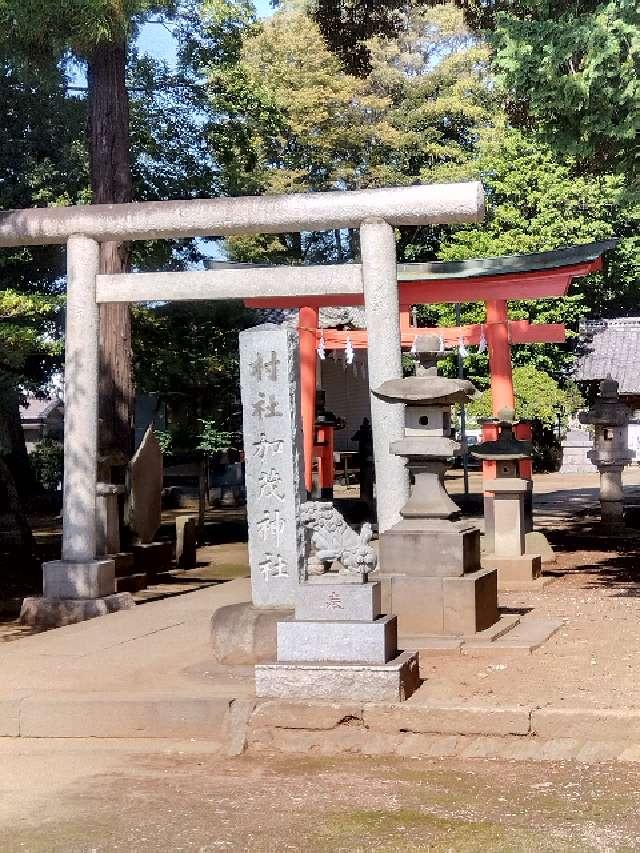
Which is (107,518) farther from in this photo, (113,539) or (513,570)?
(513,570)

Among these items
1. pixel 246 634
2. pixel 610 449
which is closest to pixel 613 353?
pixel 610 449

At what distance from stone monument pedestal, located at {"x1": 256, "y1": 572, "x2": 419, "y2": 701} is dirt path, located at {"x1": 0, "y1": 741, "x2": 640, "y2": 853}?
1.96 ft

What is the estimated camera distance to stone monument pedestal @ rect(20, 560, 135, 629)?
A: 1192 cm

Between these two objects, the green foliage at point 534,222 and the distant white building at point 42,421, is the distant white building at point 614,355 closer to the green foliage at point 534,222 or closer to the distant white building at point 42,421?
the green foliage at point 534,222

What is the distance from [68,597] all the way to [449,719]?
6094mm

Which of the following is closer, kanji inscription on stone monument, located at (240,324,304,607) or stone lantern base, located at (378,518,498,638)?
kanji inscription on stone monument, located at (240,324,304,607)

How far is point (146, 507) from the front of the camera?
1523cm

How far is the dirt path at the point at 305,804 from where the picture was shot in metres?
5.26

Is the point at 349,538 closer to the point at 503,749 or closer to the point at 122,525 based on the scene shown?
the point at 503,749

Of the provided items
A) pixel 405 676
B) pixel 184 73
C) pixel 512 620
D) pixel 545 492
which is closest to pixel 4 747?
pixel 405 676

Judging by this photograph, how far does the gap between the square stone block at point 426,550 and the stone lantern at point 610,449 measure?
10.6m

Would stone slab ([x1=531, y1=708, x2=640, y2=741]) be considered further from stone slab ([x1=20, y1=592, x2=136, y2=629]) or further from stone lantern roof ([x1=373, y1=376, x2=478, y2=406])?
stone slab ([x1=20, y1=592, x2=136, y2=629])

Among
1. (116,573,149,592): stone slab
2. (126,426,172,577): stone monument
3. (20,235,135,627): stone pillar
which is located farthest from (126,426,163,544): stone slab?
(20,235,135,627): stone pillar

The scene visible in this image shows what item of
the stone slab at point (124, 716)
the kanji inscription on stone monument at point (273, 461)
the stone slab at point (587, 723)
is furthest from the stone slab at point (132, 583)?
the stone slab at point (587, 723)
